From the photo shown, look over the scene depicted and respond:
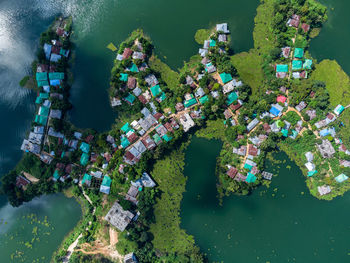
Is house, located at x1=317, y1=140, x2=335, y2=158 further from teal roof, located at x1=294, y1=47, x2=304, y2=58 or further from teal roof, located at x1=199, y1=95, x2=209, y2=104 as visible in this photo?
teal roof, located at x1=199, y1=95, x2=209, y2=104

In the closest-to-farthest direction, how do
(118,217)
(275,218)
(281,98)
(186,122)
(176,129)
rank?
(118,217) < (186,122) < (176,129) < (281,98) < (275,218)

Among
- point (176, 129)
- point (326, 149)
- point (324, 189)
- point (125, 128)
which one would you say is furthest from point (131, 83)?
point (324, 189)

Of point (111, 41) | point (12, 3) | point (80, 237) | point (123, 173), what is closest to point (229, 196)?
point (123, 173)

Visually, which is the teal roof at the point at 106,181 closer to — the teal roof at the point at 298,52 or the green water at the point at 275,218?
the green water at the point at 275,218

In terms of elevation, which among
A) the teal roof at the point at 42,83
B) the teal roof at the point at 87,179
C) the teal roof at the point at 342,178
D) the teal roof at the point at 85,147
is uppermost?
the teal roof at the point at 342,178

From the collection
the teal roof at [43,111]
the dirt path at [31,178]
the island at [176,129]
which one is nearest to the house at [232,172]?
the island at [176,129]

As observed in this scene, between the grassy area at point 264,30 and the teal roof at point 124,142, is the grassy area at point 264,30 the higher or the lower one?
the higher one

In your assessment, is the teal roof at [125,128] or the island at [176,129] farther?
the teal roof at [125,128]

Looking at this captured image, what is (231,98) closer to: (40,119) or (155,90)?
(155,90)
